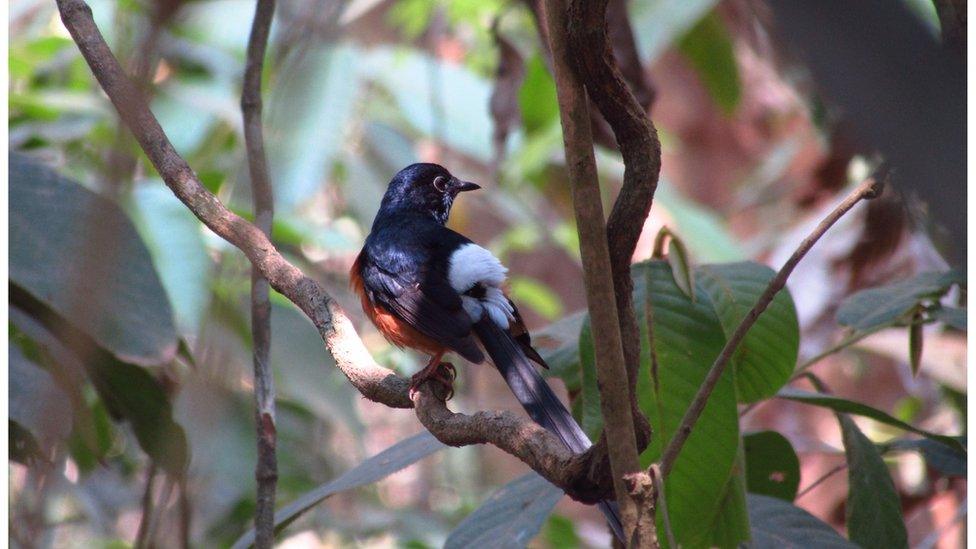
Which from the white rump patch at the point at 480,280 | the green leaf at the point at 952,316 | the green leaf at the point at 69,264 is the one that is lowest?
the green leaf at the point at 952,316

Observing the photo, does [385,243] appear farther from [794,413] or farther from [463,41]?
[463,41]

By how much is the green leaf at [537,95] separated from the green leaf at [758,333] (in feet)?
8.45

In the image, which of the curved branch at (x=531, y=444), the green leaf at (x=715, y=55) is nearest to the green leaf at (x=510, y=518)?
the curved branch at (x=531, y=444)

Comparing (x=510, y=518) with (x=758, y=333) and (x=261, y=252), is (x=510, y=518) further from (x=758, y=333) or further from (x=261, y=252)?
(x=261, y=252)

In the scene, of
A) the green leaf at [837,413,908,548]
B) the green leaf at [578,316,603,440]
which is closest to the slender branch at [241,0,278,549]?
the green leaf at [578,316,603,440]

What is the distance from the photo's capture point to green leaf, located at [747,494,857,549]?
2240 mm

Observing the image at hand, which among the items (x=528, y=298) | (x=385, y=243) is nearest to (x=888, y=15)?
(x=385, y=243)

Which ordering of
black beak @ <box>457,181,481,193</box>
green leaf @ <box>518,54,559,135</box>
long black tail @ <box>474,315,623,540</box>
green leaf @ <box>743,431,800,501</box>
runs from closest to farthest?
long black tail @ <box>474,315,623,540</box> < green leaf @ <box>743,431,800,501</box> < black beak @ <box>457,181,481,193</box> < green leaf @ <box>518,54,559,135</box>

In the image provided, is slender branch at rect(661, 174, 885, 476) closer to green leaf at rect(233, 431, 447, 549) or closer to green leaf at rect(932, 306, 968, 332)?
green leaf at rect(233, 431, 447, 549)

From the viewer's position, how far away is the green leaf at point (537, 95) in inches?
196

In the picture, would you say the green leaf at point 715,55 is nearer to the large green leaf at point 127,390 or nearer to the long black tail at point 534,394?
the long black tail at point 534,394

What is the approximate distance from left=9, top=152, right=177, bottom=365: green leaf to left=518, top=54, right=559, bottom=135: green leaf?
101 inches

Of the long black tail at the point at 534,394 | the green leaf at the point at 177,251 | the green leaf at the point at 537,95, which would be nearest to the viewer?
the long black tail at the point at 534,394

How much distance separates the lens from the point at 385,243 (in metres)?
3.04
